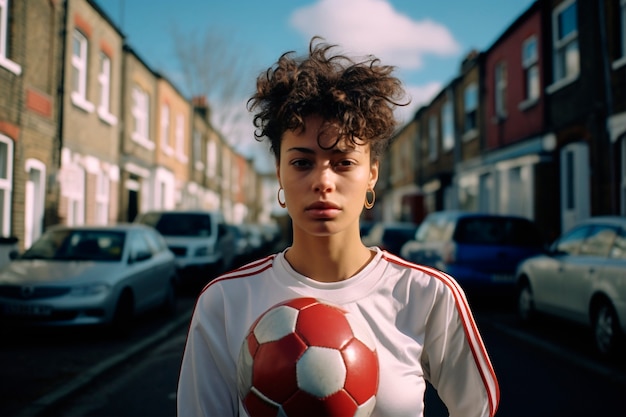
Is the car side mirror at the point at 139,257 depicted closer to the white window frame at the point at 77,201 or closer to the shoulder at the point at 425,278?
the white window frame at the point at 77,201

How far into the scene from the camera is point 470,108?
1040 inches

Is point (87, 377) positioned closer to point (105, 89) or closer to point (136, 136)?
point (105, 89)

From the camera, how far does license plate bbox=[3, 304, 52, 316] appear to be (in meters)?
8.41

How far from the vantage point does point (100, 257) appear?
973cm

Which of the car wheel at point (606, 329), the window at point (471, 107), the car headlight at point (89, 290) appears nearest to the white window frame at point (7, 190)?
the car headlight at point (89, 290)

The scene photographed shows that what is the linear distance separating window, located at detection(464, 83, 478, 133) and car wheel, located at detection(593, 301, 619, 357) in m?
18.4

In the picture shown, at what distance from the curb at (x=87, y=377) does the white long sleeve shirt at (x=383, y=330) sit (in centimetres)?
409

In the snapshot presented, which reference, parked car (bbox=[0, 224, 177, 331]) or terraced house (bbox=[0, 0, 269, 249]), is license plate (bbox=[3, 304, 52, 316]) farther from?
terraced house (bbox=[0, 0, 269, 249])

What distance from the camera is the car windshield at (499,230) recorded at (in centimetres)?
1191

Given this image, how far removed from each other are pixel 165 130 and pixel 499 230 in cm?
2094

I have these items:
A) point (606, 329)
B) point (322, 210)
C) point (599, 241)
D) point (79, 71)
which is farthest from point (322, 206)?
point (79, 71)

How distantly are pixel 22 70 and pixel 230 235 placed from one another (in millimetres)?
6803

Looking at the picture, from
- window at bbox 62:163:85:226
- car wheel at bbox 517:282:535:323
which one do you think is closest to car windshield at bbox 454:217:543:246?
car wheel at bbox 517:282:535:323

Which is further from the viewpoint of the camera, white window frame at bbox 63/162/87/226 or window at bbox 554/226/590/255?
white window frame at bbox 63/162/87/226
